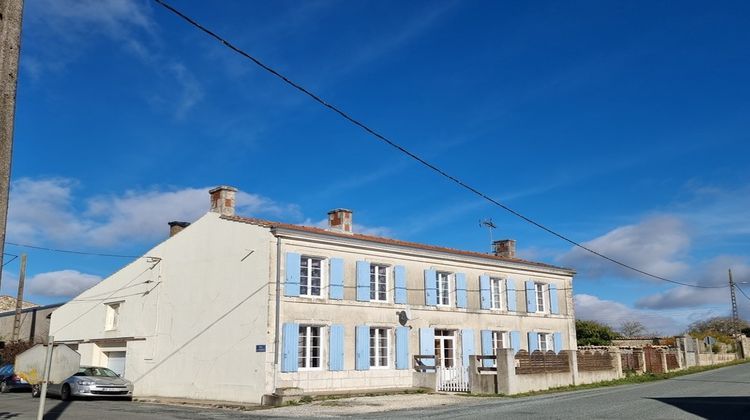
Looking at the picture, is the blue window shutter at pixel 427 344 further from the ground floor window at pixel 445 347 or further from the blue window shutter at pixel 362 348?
the blue window shutter at pixel 362 348

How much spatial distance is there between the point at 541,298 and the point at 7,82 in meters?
27.0

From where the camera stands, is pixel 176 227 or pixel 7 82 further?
pixel 176 227

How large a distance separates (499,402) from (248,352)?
7986mm

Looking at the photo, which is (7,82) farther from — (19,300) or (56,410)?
(19,300)

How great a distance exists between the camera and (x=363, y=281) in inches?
901

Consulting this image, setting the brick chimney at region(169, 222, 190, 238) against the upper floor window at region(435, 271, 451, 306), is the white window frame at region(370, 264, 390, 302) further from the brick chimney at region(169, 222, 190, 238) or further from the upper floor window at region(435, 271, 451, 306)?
the brick chimney at region(169, 222, 190, 238)

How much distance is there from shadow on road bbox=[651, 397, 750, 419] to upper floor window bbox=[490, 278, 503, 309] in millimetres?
10930

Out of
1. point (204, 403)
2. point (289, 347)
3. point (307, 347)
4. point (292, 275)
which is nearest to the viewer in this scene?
point (289, 347)

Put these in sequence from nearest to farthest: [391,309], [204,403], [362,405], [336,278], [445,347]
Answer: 1. [362,405]
2. [204,403]
3. [336,278]
4. [391,309]
5. [445,347]

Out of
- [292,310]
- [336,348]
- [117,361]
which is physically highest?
[292,310]

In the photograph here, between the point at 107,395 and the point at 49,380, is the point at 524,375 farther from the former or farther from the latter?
the point at 49,380

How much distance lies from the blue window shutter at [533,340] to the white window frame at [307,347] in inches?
446

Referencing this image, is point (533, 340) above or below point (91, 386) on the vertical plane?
above

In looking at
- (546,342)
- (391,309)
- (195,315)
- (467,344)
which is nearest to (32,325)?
(195,315)
